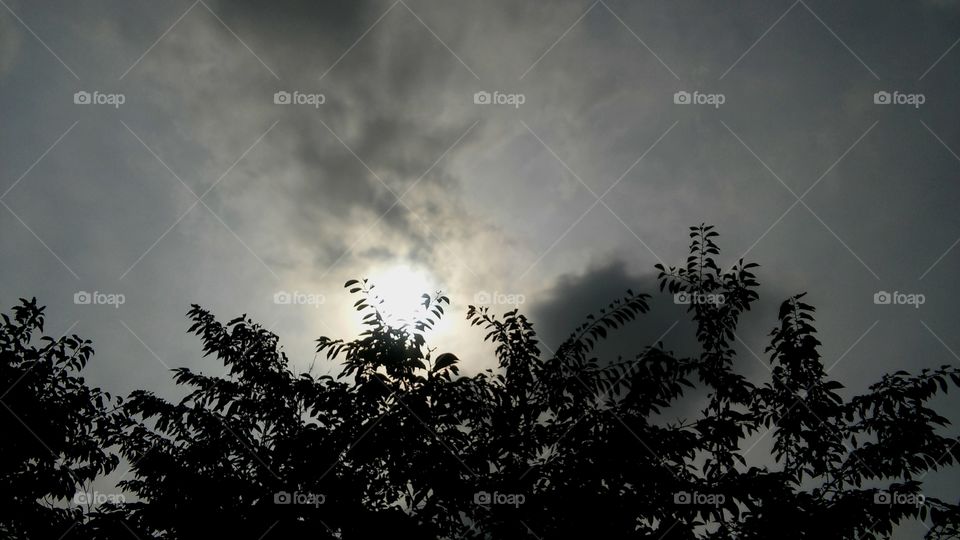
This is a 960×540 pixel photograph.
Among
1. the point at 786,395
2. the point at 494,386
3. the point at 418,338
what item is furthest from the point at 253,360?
the point at 786,395

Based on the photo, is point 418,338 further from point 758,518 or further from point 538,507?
point 758,518

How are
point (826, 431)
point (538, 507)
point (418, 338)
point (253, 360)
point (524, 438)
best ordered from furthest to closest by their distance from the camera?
point (253, 360) < point (418, 338) < point (826, 431) < point (524, 438) < point (538, 507)

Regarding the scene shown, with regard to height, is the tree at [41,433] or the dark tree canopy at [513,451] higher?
the dark tree canopy at [513,451]

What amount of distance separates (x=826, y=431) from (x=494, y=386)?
3327 millimetres

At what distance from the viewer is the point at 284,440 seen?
202 inches

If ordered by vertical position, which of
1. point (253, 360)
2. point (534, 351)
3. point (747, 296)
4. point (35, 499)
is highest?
point (747, 296)

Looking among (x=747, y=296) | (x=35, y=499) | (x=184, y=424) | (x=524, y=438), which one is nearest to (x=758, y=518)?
(x=524, y=438)

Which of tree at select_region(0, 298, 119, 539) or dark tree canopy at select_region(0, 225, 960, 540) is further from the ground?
dark tree canopy at select_region(0, 225, 960, 540)

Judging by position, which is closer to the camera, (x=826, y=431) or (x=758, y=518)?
(x=758, y=518)

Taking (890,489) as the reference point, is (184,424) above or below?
below

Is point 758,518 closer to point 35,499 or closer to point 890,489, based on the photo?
point 890,489

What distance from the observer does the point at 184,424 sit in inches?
236

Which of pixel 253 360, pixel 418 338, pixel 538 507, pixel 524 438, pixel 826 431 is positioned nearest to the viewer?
pixel 538 507

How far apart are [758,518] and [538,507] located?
1803mm
